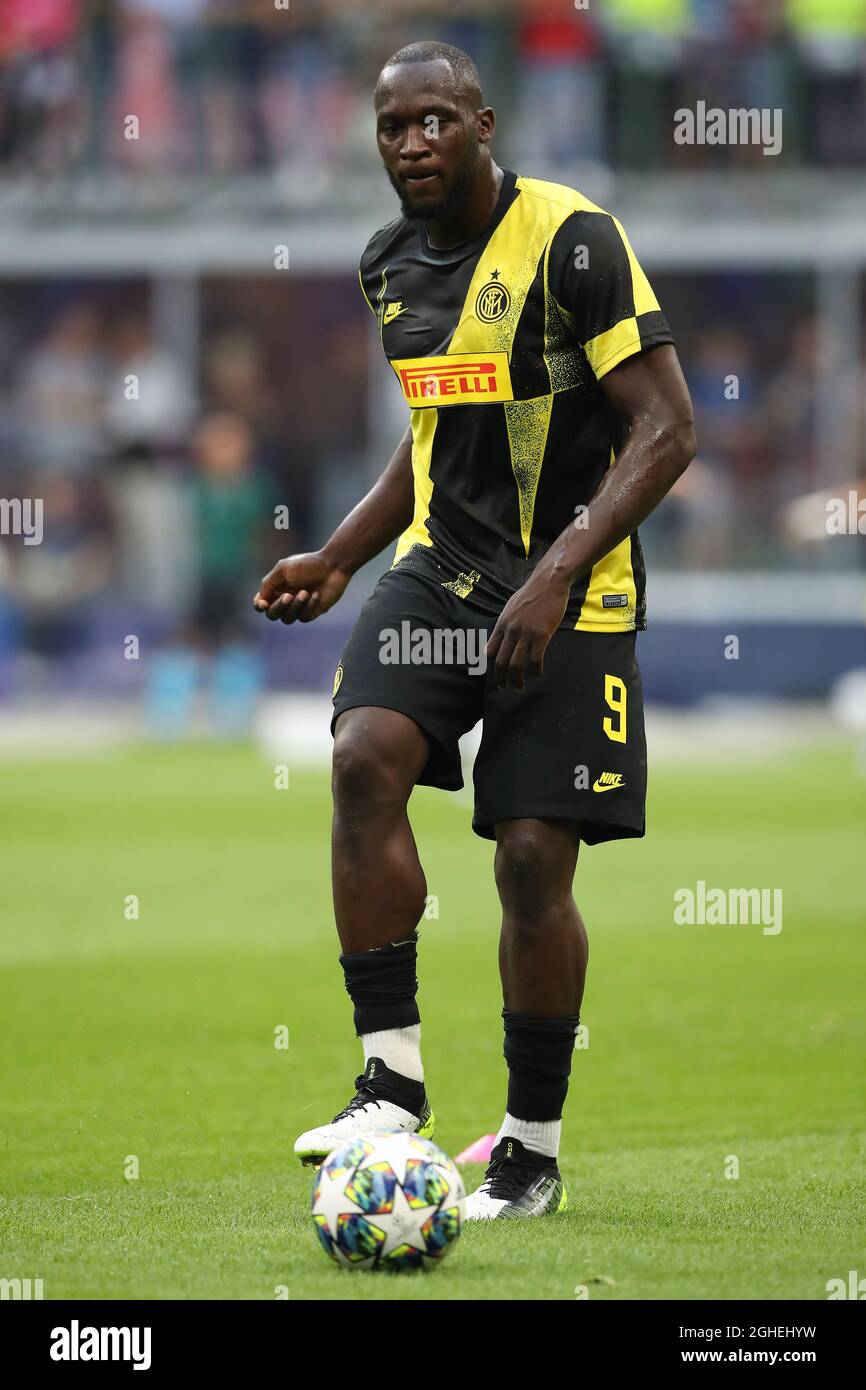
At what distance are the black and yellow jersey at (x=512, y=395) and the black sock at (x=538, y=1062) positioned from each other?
2.92 ft

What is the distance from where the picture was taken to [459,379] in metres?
5.24

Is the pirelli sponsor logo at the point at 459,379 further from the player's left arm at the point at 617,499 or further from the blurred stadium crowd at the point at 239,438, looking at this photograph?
the blurred stadium crowd at the point at 239,438

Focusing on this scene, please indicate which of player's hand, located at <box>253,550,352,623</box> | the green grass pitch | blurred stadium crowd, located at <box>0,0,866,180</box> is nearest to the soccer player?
player's hand, located at <box>253,550,352,623</box>

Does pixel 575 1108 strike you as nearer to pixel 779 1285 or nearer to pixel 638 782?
pixel 638 782

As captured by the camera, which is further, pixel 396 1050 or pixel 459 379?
pixel 459 379

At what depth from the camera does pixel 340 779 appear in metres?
5.05

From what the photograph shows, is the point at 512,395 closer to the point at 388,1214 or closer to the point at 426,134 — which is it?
the point at 426,134

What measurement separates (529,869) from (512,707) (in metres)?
0.36

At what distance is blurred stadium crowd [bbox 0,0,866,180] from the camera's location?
21125 millimetres

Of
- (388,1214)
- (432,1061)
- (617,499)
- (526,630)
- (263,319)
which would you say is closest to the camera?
(388,1214)

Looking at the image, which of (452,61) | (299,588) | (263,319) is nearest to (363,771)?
(299,588)

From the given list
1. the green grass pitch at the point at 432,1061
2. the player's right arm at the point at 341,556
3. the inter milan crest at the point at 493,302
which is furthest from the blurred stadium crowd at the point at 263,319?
the inter milan crest at the point at 493,302

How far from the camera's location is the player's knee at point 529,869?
5.06 meters

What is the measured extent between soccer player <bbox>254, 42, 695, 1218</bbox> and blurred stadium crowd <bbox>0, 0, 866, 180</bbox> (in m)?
16.5
